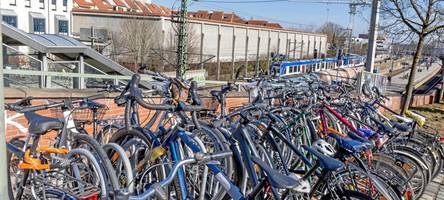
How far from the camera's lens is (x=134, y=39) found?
36.3 m

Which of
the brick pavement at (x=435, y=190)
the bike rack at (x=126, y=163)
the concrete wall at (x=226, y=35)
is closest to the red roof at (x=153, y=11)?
the concrete wall at (x=226, y=35)

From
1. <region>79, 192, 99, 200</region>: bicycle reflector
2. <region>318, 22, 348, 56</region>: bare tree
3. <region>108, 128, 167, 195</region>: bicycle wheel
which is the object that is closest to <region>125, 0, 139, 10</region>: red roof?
<region>318, 22, 348, 56</region>: bare tree

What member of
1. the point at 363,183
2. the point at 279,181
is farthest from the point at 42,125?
the point at 363,183

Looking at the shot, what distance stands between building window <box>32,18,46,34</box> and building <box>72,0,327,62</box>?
10.9 feet

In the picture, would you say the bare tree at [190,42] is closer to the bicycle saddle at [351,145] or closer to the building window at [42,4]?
the building window at [42,4]

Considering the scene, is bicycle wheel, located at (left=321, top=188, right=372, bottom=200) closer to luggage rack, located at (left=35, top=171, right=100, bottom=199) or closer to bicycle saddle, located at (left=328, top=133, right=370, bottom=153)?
bicycle saddle, located at (left=328, top=133, right=370, bottom=153)

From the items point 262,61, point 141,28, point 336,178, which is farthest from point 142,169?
point 262,61

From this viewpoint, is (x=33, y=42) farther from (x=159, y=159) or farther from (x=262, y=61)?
(x=262, y=61)

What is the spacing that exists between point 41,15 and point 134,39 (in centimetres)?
1352

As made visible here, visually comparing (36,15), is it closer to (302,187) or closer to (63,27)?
(63,27)

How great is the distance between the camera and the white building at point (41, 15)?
131ft

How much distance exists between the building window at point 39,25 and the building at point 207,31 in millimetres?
3324

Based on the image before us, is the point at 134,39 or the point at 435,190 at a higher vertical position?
the point at 134,39

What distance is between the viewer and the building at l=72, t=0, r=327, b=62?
40062 millimetres
